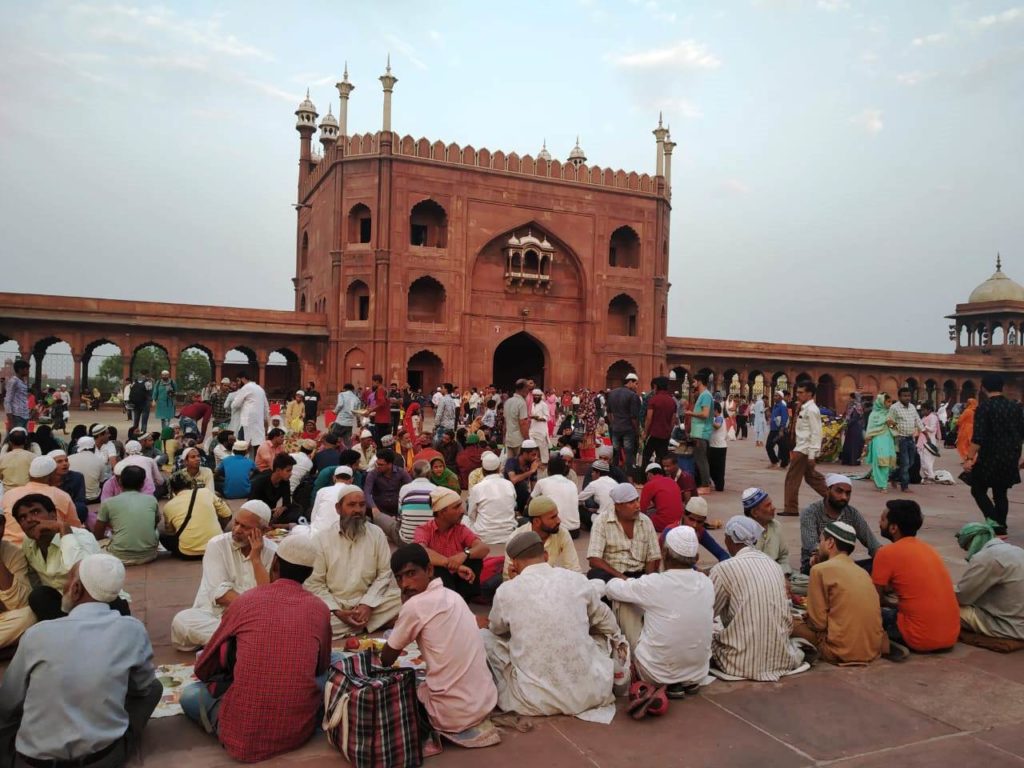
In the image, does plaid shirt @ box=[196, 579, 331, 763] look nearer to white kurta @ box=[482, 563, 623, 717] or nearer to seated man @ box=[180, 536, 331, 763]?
seated man @ box=[180, 536, 331, 763]

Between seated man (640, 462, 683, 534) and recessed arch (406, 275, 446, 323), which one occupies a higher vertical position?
recessed arch (406, 275, 446, 323)

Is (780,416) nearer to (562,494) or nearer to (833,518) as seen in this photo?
(562,494)

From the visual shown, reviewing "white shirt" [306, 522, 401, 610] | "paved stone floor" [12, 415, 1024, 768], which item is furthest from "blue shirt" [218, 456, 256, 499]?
"white shirt" [306, 522, 401, 610]

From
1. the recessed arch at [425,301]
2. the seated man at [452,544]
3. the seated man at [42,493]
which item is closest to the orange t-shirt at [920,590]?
the seated man at [452,544]

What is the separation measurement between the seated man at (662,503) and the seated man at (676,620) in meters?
2.27

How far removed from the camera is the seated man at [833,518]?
4922mm

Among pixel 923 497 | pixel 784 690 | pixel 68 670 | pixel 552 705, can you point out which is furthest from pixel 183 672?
pixel 923 497

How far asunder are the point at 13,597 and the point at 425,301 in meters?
21.3

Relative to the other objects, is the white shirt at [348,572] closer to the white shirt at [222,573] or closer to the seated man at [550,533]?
the white shirt at [222,573]

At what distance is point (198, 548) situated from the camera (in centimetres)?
590

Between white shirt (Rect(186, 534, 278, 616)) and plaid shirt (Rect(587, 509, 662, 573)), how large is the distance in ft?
6.04

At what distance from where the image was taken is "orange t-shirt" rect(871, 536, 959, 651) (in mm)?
4031

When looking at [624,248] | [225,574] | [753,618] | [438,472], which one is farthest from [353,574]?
[624,248]

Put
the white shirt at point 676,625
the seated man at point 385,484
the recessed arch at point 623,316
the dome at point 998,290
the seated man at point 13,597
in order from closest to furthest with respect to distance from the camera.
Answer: the white shirt at point 676,625, the seated man at point 13,597, the seated man at point 385,484, the recessed arch at point 623,316, the dome at point 998,290
